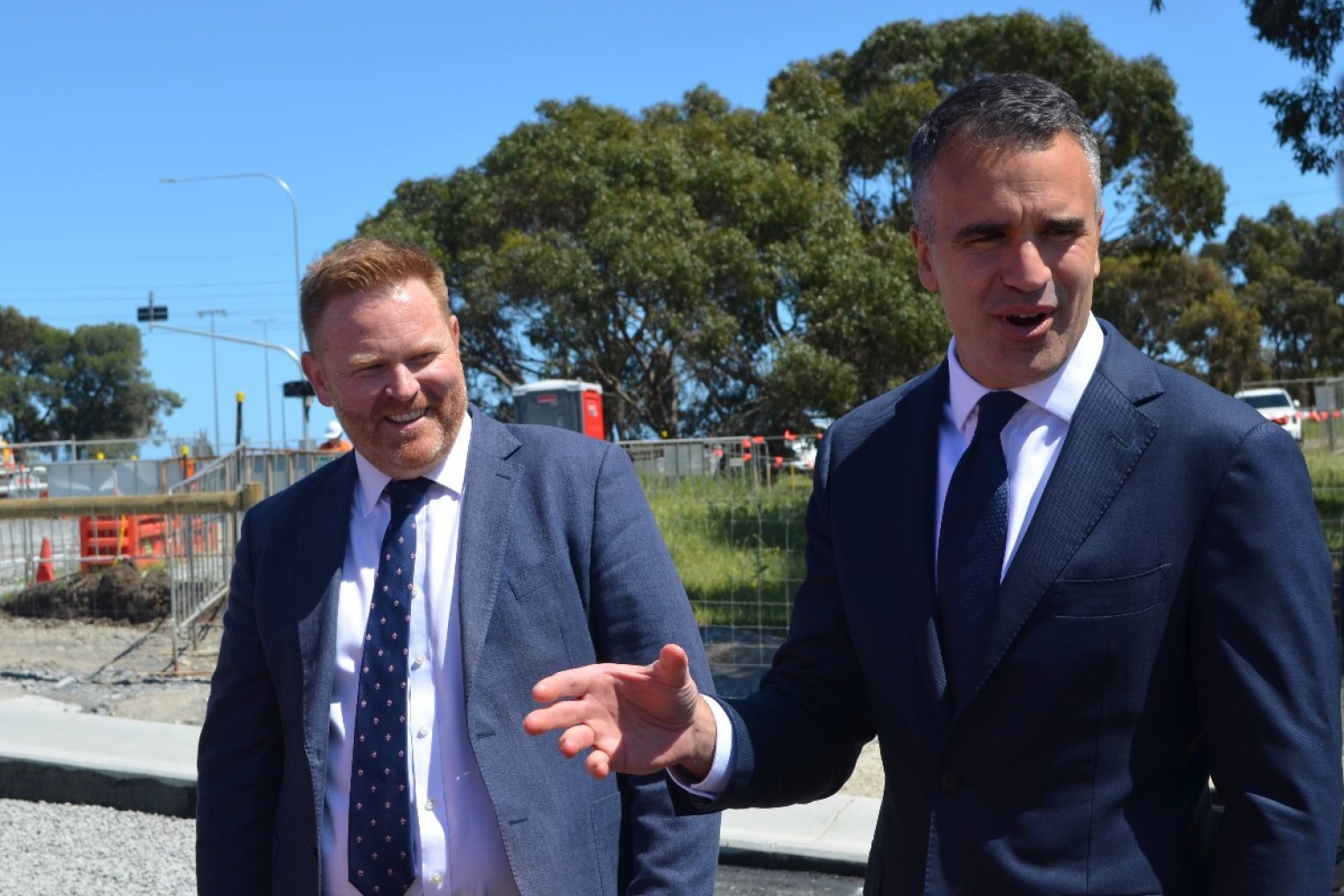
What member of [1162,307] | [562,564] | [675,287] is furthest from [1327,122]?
[1162,307]

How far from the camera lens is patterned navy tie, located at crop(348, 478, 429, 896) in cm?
266

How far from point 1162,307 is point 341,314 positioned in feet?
126

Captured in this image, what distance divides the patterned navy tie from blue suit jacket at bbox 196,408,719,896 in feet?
0.25

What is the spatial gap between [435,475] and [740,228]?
2625 cm

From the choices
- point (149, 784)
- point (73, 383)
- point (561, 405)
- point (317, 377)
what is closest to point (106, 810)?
point (149, 784)

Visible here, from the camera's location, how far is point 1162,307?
3844 cm

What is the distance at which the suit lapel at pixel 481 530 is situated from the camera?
271cm

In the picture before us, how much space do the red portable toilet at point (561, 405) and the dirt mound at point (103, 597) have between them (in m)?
11.0

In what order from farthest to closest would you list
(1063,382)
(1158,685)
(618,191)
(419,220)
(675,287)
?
1. (419,220)
2. (618,191)
3. (675,287)
4. (1063,382)
5. (1158,685)

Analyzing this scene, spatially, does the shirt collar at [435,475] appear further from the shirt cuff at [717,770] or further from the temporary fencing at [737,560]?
the temporary fencing at [737,560]

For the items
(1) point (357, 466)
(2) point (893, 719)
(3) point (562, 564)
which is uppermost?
(1) point (357, 466)

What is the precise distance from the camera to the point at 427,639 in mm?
2766

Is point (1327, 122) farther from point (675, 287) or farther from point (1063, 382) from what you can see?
point (675, 287)

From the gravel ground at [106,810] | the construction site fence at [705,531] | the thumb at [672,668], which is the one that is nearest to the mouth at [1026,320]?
the thumb at [672,668]
